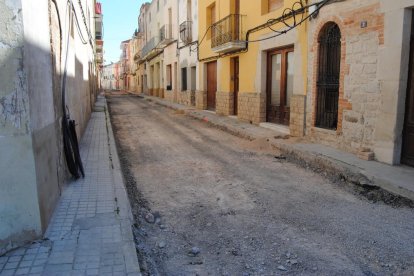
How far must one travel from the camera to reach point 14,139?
3.04 m

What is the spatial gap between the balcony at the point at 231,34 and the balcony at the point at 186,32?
6237mm

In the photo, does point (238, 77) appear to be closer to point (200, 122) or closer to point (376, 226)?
point (200, 122)

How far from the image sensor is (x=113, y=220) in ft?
12.6

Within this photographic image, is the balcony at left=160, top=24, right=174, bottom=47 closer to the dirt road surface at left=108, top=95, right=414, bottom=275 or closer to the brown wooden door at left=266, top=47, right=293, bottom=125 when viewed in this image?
the brown wooden door at left=266, top=47, right=293, bottom=125

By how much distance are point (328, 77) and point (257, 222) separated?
5.14 m

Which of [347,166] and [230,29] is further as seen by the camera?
[230,29]

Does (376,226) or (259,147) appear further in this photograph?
(259,147)

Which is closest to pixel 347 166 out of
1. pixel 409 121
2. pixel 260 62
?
pixel 409 121

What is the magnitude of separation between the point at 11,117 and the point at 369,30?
20.1ft

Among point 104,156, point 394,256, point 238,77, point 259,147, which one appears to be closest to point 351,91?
point 259,147

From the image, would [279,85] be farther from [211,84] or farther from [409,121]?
[211,84]

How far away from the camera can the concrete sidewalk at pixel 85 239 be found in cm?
286

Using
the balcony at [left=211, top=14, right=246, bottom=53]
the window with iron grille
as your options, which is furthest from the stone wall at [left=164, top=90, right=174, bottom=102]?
the window with iron grille

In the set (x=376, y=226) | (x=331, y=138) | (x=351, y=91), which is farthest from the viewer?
(x=331, y=138)
